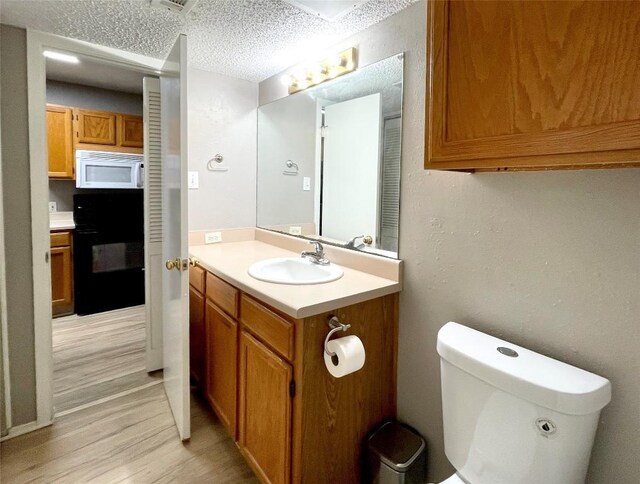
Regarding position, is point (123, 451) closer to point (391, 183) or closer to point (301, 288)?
point (301, 288)

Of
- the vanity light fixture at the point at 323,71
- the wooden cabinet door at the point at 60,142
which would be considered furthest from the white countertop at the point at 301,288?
the wooden cabinet door at the point at 60,142

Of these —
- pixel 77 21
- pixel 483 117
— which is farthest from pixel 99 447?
pixel 483 117

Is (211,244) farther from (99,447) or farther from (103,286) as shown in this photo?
(103,286)

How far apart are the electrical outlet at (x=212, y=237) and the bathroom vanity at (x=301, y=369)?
569mm

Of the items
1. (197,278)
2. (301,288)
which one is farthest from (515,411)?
(197,278)

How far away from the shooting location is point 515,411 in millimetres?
943

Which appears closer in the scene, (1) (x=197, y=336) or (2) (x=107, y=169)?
(1) (x=197, y=336)

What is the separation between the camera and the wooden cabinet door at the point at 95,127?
3391mm

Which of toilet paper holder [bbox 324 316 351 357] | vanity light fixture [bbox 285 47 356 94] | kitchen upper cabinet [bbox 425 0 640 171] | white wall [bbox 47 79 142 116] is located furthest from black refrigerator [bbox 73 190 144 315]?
kitchen upper cabinet [bbox 425 0 640 171]

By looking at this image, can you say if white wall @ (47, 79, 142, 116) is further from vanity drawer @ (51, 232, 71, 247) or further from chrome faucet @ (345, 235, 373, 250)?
chrome faucet @ (345, 235, 373, 250)

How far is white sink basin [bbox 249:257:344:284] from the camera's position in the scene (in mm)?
1707

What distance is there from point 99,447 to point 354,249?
1.59m

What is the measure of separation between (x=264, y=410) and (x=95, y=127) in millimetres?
3396

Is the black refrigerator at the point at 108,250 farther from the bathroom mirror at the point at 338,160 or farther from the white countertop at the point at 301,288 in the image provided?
the white countertop at the point at 301,288
